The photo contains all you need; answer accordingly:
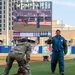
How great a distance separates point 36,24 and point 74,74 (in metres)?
39.1

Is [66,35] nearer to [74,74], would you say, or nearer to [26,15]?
[26,15]

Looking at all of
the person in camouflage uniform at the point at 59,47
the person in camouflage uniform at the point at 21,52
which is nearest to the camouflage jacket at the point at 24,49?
the person in camouflage uniform at the point at 21,52

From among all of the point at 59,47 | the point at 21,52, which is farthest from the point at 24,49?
the point at 59,47

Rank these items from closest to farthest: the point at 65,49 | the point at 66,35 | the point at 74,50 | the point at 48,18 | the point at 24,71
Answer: the point at 24,71
the point at 65,49
the point at 74,50
the point at 48,18
the point at 66,35

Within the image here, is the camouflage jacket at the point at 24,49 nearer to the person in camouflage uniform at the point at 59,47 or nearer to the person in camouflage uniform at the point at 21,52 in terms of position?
the person in camouflage uniform at the point at 21,52

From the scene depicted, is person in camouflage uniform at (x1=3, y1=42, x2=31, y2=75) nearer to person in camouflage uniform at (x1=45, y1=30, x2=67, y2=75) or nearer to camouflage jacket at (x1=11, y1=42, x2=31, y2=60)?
camouflage jacket at (x1=11, y1=42, x2=31, y2=60)

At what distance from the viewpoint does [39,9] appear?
54.9 m

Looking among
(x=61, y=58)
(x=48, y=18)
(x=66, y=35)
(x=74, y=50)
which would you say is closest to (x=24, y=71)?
(x=61, y=58)

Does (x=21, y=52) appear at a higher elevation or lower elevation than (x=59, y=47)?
higher

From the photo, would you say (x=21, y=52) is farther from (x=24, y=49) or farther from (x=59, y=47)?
(x=59, y=47)

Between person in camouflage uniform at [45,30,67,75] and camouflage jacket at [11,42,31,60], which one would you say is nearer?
camouflage jacket at [11,42,31,60]

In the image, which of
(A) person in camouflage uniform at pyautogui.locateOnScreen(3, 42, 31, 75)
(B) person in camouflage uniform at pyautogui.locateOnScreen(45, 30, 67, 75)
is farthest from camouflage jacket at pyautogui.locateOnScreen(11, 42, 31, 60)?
(B) person in camouflage uniform at pyautogui.locateOnScreen(45, 30, 67, 75)

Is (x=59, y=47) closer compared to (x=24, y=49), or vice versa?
(x=24, y=49)

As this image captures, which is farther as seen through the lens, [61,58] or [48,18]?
[48,18]
